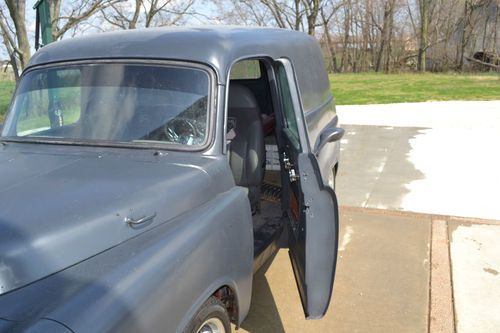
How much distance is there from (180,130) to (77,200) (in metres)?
0.83

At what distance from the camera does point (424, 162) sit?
742cm

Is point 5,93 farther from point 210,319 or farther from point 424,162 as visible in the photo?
point 210,319

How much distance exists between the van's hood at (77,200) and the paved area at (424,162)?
3.71 meters

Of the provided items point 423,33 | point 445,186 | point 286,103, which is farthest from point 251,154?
point 423,33

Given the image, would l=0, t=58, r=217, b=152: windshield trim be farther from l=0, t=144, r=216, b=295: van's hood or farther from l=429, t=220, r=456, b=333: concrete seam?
l=429, t=220, r=456, b=333: concrete seam

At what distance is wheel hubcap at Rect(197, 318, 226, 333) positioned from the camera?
2273mm

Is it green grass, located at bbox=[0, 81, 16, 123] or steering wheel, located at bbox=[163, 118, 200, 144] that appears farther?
green grass, located at bbox=[0, 81, 16, 123]

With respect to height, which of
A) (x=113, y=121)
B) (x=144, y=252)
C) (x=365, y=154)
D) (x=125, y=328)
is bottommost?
(x=365, y=154)

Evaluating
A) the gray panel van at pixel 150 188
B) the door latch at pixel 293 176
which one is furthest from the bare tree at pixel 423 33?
the door latch at pixel 293 176

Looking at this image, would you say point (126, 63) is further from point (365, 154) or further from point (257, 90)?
point (365, 154)

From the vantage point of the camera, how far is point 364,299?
11.4 ft

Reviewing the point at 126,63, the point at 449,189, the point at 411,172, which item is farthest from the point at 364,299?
the point at 411,172

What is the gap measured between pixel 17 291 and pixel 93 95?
144 centimetres

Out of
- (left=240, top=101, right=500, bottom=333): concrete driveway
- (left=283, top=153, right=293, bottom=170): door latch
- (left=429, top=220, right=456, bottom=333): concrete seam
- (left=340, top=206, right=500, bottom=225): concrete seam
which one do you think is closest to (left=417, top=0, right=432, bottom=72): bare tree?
(left=240, top=101, right=500, bottom=333): concrete driveway
